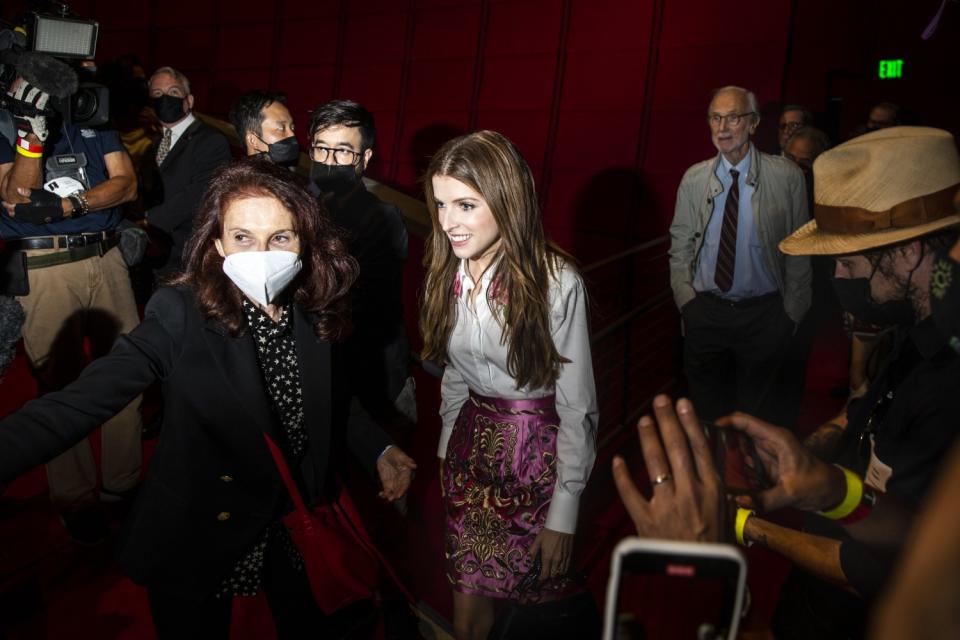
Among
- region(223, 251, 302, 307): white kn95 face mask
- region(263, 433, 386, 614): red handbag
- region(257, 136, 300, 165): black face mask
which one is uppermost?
region(257, 136, 300, 165): black face mask

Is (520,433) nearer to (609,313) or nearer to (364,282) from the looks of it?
→ (364,282)

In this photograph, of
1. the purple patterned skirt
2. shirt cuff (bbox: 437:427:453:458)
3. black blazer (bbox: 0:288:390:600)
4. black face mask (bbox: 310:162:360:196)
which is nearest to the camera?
black blazer (bbox: 0:288:390:600)

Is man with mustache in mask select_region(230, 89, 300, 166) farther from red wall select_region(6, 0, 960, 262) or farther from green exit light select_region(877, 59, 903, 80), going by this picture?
green exit light select_region(877, 59, 903, 80)

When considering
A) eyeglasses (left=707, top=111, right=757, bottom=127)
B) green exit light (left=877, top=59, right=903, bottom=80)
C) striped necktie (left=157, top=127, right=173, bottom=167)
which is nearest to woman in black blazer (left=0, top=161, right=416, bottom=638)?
eyeglasses (left=707, top=111, right=757, bottom=127)

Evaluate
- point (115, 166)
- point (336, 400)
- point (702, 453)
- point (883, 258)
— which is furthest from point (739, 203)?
point (115, 166)

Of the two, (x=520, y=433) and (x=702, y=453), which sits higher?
(x=702, y=453)

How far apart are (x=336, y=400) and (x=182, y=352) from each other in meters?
0.45

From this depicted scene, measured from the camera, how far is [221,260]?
1.68 meters

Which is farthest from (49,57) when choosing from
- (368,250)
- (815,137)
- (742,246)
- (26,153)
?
(815,137)

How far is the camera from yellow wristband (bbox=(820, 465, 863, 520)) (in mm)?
1321

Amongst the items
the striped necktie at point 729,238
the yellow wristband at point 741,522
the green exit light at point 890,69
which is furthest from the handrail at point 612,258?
the green exit light at point 890,69

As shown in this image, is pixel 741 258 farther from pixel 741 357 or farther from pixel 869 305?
pixel 869 305

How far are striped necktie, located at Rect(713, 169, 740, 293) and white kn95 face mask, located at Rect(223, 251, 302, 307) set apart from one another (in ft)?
7.74

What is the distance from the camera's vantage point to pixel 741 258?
3250mm
